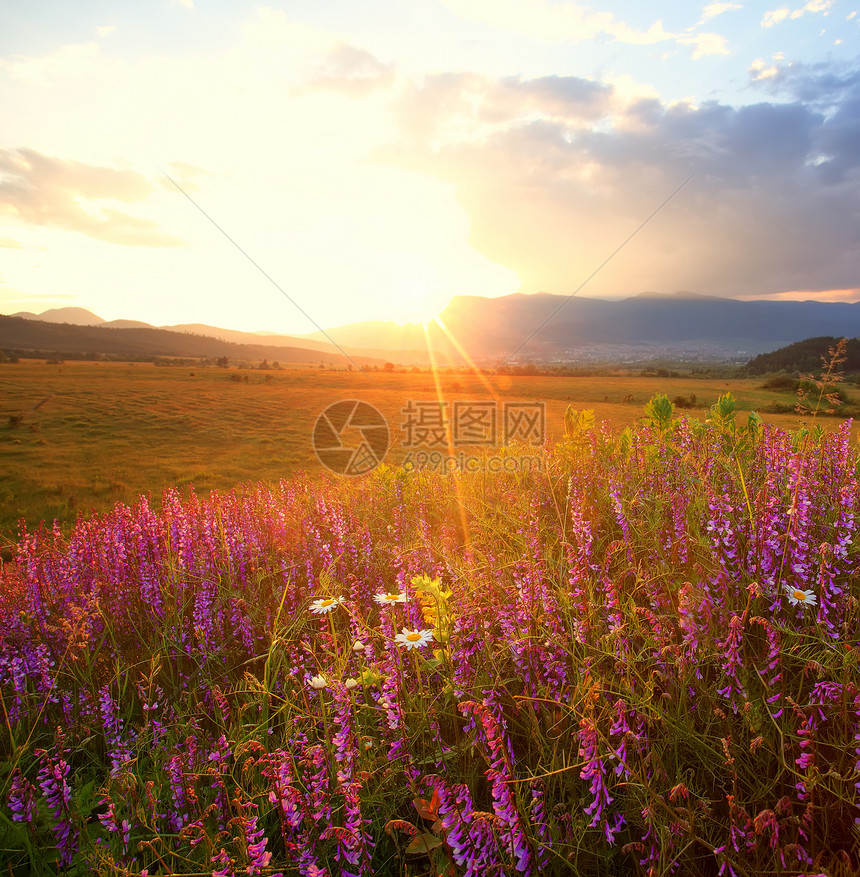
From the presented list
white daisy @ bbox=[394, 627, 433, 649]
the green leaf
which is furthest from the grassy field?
the green leaf

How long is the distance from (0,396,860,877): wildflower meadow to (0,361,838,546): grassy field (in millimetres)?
3256

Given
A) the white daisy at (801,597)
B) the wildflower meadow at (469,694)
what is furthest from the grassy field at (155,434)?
the white daisy at (801,597)

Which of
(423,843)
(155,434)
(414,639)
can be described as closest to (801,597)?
(414,639)

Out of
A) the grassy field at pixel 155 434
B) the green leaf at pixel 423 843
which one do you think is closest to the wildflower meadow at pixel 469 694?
the green leaf at pixel 423 843

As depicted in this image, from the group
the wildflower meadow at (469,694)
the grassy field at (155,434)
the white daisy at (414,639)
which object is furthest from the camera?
the grassy field at (155,434)

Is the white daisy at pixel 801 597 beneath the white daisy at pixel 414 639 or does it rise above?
above

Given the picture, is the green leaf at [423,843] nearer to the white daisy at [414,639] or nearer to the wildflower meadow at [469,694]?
the wildflower meadow at [469,694]

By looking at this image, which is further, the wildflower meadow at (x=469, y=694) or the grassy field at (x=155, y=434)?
the grassy field at (x=155, y=434)

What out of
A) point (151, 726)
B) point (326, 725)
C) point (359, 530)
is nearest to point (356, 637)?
point (326, 725)

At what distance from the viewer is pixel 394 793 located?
2467 millimetres

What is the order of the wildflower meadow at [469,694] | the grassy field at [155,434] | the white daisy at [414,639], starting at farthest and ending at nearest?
the grassy field at [155,434], the white daisy at [414,639], the wildflower meadow at [469,694]

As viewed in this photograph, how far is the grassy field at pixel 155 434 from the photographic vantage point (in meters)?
10.1

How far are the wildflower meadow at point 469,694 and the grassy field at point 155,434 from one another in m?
3.26

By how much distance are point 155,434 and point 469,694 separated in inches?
648
